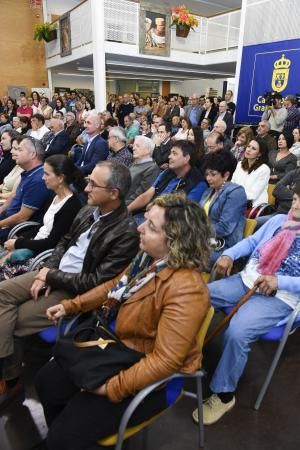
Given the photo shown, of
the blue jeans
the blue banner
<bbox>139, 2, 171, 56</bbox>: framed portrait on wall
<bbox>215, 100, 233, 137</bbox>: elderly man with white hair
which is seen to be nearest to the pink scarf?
the blue jeans

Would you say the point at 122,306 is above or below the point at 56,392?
above

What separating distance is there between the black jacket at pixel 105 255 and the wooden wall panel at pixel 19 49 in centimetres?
1406

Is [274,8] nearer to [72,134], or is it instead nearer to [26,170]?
[72,134]

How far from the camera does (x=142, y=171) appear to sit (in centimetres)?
307

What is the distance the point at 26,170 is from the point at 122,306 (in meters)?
1.73

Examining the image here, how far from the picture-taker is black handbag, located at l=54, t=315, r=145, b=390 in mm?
1052

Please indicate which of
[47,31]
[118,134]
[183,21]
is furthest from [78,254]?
[47,31]

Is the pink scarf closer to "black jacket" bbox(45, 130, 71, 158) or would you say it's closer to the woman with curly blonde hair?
the woman with curly blonde hair

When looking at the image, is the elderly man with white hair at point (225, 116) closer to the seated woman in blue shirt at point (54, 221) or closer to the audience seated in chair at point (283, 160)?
the audience seated in chair at point (283, 160)

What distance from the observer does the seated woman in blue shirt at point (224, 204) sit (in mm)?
2125

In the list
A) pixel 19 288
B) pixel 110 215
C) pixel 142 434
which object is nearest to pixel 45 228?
pixel 19 288

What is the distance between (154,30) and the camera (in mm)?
9445

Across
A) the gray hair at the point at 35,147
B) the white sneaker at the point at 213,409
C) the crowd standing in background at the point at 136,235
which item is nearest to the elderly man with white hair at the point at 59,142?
the crowd standing in background at the point at 136,235

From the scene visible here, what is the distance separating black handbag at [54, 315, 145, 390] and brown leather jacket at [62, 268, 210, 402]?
1.6 inches
